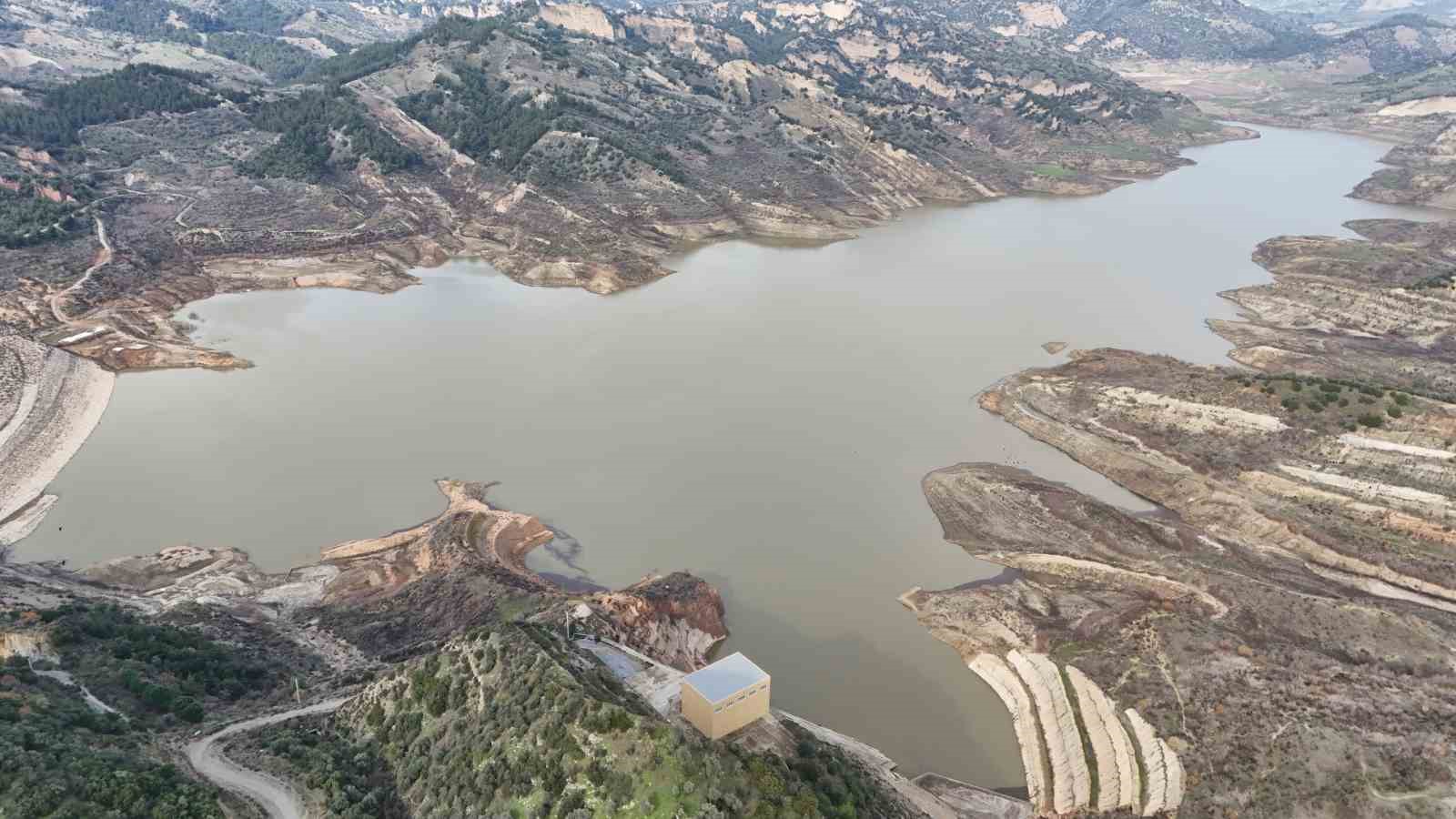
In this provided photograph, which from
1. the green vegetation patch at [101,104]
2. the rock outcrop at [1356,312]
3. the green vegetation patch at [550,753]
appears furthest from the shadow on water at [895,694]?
the green vegetation patch at [101,104]

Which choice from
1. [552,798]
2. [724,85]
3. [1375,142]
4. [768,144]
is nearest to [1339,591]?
[552,798]

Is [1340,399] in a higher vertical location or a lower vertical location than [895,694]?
higher

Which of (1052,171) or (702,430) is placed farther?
(1052,171)

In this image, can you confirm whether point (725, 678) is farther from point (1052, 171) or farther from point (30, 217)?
point (1052, 171)

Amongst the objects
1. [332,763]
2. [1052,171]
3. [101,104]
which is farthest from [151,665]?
[1052,171]

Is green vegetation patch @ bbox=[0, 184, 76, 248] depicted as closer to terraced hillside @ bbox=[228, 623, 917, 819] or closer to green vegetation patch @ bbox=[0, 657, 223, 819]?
green vegetation patch @ bbox=[0, 657, 223, 819]
